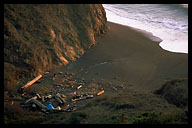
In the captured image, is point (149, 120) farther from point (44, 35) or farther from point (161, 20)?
point (161, 20)

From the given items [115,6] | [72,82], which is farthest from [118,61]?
[115,6]

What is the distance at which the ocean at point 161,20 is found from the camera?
1720 centimetres

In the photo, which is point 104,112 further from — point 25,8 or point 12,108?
point 25,8

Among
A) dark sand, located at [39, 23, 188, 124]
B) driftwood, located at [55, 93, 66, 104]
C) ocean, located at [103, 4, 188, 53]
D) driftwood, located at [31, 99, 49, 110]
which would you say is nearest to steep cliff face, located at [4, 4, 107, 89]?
dark sand, located at [39, 23, 188, 124]

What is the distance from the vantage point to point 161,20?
21.7 m

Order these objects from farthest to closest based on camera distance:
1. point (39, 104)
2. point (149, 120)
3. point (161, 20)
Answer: point (161, 20) → point (39, 104) → point (149, 120)

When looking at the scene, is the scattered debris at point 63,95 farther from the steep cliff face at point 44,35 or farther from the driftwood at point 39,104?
the steep cliff face at point 44,35

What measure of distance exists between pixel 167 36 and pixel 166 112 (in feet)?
36.0

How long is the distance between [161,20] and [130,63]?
9.29 m

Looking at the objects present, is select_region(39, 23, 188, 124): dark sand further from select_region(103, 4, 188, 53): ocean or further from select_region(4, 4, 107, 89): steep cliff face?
select_region(103, 4, 188, 53): ocean

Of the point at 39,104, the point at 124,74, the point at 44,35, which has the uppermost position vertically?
the point at 44,35

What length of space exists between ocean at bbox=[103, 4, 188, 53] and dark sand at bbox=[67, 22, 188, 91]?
131 centimetres

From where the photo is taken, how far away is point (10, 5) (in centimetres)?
1234

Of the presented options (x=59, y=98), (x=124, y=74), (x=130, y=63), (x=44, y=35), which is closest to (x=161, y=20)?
(x=130, y=63)
